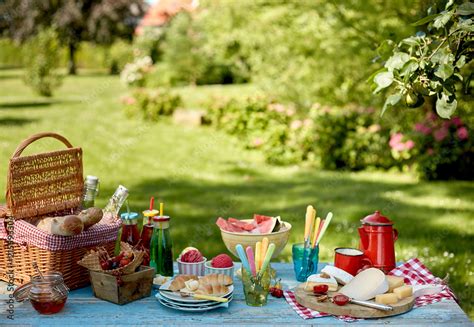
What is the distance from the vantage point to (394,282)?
251 cm

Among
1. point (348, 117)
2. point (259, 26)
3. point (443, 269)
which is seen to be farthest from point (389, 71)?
point (259, 26)

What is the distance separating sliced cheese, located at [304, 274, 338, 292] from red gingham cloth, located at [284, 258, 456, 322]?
7 cm

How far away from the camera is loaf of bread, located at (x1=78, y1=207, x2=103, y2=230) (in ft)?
8.69

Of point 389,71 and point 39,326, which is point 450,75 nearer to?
point 389,71

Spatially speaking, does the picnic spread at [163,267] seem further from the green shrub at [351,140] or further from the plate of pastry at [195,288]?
the green shrub at [351,140]

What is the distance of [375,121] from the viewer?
8602 mm

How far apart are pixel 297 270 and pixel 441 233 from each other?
10.4ft

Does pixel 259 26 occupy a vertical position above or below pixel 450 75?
above

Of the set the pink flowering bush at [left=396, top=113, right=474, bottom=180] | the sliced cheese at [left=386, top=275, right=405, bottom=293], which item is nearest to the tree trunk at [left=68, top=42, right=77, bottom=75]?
the pink flowering bush at [left=396, top=113, right=474, bottom=180]

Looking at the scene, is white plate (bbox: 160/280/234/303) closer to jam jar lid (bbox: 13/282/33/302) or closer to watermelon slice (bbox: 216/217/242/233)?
watermelon slice (bbox: 216/217/242/233)

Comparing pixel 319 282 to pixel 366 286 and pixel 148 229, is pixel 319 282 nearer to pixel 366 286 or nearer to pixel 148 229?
pixel 366 286

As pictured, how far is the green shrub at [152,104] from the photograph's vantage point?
12633mm

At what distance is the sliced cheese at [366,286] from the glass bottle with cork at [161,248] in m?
0.74

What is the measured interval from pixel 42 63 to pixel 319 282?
1479cm
